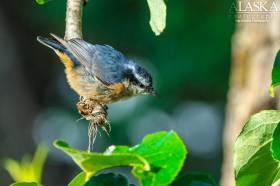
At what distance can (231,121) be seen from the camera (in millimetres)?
5926

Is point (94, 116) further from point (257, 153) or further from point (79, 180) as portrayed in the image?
point (79, 180)

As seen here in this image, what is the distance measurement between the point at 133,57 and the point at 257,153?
7870 mm

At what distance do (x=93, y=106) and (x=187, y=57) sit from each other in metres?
5.65

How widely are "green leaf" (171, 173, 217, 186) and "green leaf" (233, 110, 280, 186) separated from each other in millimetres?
161

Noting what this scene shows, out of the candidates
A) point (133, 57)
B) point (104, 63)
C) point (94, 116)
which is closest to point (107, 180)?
point (94, 116)

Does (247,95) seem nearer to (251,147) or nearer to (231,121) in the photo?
(231,121)

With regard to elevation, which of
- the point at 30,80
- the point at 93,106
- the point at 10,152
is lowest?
the point at 10,152

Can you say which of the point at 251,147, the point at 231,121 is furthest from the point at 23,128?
the point at 251,147

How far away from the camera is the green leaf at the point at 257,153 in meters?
1.60

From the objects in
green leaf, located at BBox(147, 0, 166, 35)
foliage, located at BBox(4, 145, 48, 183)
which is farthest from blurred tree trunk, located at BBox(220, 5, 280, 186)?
green leaf, located at BBox(147, 0, 166, 35)

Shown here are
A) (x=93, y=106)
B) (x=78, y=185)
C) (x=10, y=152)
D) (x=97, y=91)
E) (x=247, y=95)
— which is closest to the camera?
(x=78, y=185)

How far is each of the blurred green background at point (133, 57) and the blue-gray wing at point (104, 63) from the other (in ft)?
12.5

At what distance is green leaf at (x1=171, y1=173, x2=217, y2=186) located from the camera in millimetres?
1430

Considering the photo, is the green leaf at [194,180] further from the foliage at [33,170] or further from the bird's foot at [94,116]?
the bird's foot at [94,116]
